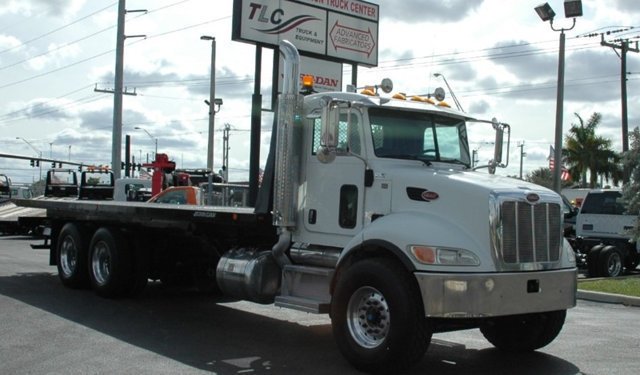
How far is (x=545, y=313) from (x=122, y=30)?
2776cm

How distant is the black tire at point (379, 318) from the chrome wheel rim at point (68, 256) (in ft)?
21.9

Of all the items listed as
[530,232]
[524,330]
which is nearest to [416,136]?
[530,232]

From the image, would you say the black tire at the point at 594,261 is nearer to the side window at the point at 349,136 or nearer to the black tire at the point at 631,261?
the black tire at the point at 631,261

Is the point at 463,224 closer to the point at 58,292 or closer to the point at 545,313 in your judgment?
the point at 545,313

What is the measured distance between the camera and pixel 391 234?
6.96 meters

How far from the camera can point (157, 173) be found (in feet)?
66.1

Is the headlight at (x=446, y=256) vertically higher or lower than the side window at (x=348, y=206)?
lower

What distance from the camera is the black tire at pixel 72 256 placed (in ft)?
40.0

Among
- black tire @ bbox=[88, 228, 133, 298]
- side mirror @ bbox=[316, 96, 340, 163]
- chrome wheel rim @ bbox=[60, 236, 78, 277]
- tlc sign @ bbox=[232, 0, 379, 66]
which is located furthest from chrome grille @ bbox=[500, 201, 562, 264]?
chrome wheel rim @ bbox=[60, 236, 78, 277]

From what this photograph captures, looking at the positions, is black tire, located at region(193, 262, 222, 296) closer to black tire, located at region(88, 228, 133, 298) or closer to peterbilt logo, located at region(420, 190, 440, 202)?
black tire, located at region(88, 228, 133, 298)

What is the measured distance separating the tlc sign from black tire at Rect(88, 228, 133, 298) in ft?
13.8

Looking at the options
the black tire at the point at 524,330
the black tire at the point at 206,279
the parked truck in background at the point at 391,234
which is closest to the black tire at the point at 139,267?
the black tire at the point at 206,279

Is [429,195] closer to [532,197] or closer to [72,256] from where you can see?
[532,197]

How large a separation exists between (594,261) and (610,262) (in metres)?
0.48
